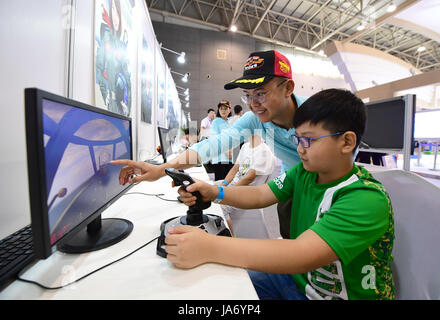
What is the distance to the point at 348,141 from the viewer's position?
2.20ft

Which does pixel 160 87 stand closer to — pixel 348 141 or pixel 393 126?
pixel 393 126

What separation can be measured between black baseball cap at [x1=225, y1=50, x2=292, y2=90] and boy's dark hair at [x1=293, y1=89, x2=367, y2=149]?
1.19ft

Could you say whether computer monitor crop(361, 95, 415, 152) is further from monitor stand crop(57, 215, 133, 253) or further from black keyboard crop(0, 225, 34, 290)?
black keyboard crop(0, 225, 34, 290)

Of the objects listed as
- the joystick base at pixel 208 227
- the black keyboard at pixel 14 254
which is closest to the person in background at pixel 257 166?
the joystick base at pixel 208 227

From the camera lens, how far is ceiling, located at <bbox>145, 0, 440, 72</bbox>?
825 centimetres

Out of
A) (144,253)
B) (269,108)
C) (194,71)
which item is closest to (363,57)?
(269,108)

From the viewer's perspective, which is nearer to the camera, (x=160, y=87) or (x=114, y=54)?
(x=114, y=54)

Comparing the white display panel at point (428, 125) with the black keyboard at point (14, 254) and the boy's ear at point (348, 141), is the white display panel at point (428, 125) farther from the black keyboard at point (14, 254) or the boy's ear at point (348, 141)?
the black keyboard at point (14, 254)

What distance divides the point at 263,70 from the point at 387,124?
86 centimetres

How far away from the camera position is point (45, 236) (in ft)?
1.26

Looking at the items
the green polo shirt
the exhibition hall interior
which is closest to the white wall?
the exhibition hall interior

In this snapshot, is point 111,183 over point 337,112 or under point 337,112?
under

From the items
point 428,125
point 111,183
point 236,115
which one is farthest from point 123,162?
point 428,125

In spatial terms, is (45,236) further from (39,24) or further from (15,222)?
(39,24)
